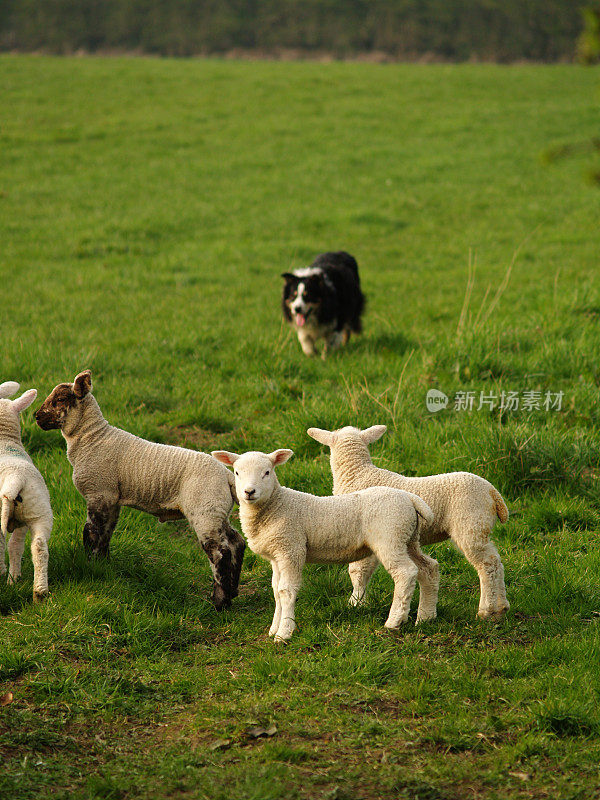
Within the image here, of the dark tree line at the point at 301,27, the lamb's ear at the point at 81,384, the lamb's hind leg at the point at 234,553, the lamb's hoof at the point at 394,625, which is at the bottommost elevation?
the lamb's hoof at the point at 394,625

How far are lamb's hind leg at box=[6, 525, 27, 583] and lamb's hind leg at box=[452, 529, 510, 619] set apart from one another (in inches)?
101

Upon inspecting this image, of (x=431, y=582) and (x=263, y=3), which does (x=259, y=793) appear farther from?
(x=263, y=3)

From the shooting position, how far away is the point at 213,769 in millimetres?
3422

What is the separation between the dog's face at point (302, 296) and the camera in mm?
10125

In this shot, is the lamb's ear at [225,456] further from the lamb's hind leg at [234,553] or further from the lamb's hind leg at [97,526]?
the lamb's hind leg at [97,526]

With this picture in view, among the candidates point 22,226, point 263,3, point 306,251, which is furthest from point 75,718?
point 263,3

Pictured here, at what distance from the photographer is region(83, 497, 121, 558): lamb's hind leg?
16.8ft

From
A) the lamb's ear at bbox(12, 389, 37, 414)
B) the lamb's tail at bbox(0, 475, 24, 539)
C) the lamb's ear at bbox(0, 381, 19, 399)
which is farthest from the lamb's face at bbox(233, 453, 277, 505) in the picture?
the lamb's ear at bbox(0, 381, 19, 399)

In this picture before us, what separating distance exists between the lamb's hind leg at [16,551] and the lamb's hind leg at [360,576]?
1977mm

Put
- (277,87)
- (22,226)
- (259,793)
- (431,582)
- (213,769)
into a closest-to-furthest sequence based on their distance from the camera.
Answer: (259,793) → (213,769) → (431,582) → (22,226) → (277,87)

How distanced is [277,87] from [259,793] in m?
28.6

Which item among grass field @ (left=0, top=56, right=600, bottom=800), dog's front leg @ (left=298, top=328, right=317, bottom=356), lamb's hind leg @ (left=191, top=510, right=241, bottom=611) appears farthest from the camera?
dog's front leg @ (left=298, top=328, right=317, bottom=356)

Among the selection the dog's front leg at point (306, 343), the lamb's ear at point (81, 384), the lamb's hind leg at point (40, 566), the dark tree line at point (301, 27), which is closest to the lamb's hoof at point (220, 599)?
the lamb's hind leg at point (40, 566)

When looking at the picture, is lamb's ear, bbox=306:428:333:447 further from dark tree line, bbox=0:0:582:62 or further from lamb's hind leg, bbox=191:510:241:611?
dark tree line, bbox=0:0:582:62
